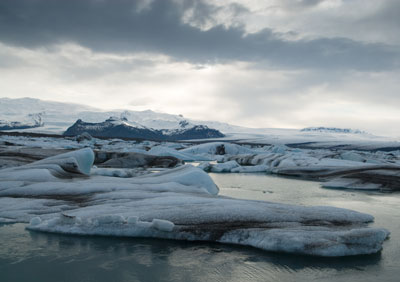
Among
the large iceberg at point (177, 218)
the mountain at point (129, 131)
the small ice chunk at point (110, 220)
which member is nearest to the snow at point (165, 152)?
the large iceberg at point (177, 218)

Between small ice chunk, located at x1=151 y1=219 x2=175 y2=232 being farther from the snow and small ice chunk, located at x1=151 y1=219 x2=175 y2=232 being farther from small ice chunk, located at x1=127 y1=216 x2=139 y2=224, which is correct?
the snow

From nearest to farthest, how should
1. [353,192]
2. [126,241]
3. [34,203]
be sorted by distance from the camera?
1. [126,241]
2. [34,203]
3. [353,192]

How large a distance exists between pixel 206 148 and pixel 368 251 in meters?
27.1

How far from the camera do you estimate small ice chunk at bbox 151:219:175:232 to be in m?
4.70

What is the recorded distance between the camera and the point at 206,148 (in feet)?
103

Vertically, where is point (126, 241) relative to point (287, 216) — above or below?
below

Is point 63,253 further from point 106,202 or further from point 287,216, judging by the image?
point 287,216

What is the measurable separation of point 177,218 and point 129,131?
14757 cm

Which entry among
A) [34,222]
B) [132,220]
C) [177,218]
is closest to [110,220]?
[132,220]

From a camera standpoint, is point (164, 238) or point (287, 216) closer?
point (164, 238)

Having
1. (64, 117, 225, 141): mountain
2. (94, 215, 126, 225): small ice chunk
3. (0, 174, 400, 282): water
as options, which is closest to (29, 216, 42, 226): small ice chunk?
(0, 174, 400, 282): water

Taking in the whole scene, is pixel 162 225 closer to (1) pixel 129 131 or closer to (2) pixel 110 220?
(2) pixel 110 220

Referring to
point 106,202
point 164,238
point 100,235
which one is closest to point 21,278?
point 100,235

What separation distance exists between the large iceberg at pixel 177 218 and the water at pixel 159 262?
0.16 m
